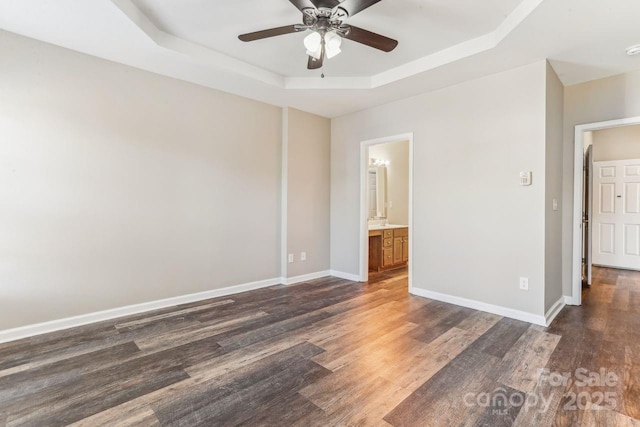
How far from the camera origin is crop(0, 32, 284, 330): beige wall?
8.76ft

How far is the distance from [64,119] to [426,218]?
13.2 ft

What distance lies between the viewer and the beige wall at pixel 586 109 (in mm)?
3260

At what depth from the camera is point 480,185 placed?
3473 mm

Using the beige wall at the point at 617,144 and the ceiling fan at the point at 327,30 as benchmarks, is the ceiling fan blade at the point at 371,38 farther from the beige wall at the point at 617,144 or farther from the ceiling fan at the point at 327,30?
the beige wall at the point at 617,144

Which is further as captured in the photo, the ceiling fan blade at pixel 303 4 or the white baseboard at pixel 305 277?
the white baseboard at pixel 305 277

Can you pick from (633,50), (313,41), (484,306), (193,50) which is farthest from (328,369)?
(633,50)

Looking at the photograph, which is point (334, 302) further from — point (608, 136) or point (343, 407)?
point (608, 136)

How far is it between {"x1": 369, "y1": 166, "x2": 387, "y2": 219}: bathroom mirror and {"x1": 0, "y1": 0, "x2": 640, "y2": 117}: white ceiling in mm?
2461

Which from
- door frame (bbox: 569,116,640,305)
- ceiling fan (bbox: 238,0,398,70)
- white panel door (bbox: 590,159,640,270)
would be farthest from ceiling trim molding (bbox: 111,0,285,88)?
white panel door (bbox: 590,159,640,270)

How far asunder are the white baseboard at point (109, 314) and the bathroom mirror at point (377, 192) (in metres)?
2.92

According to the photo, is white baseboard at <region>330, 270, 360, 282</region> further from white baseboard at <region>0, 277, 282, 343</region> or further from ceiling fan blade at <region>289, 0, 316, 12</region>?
ceiling fan blade at <region>289, 0, 316, 12</region>

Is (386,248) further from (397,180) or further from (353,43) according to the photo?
(353,43)

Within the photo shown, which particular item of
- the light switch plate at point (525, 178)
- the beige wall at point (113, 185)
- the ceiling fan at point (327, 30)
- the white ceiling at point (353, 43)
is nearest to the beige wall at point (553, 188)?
the light switch plate at point (525, 178)

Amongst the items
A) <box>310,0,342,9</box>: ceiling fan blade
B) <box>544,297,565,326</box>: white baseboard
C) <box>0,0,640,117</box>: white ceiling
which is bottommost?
<box>544,297,565,326</box>: white baseboard
